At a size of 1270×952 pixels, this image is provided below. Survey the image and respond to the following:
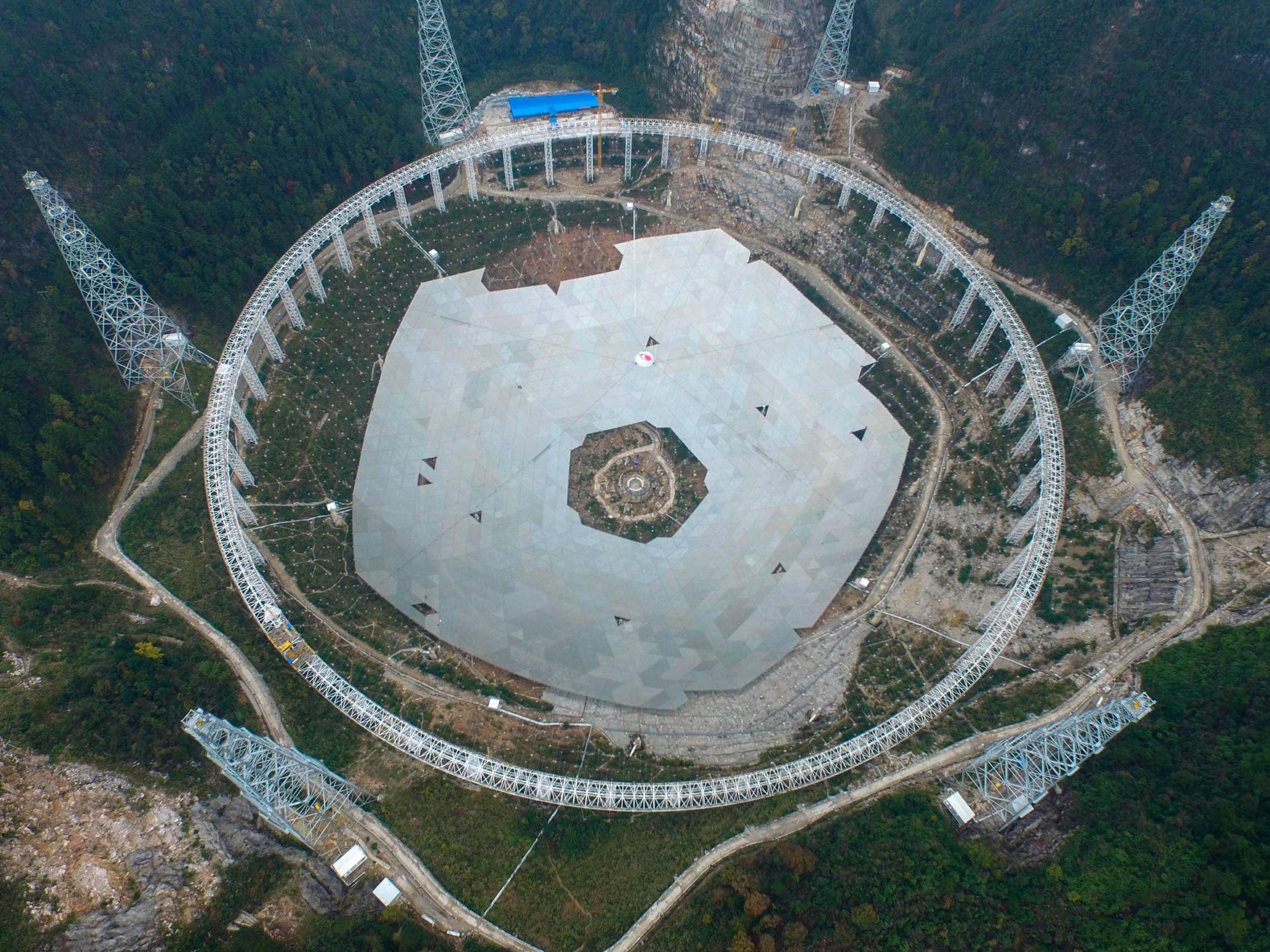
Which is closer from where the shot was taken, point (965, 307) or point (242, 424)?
point (242, 424)

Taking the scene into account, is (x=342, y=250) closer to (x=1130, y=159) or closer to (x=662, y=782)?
(x=662, y=782)

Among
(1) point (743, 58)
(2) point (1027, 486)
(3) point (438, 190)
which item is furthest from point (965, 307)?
(3) point (438, 190)

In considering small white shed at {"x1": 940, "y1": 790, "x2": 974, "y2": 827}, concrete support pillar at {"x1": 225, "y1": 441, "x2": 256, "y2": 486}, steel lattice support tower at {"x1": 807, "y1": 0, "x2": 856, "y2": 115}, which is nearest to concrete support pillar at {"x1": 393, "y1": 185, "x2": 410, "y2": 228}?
concrete support pillar at {"x1": 225, "y1": 441, "x2": 256, "y2": 486}

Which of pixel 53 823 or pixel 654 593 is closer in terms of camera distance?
pixel 53 823

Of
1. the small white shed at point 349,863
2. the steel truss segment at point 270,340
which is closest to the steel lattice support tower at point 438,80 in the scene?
the steel truss segment at point 270,340

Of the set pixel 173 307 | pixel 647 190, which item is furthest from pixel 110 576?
pixel 647 190

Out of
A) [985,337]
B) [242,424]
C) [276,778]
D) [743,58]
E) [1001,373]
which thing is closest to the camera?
[276,778]

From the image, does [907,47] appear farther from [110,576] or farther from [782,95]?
[110,576]
